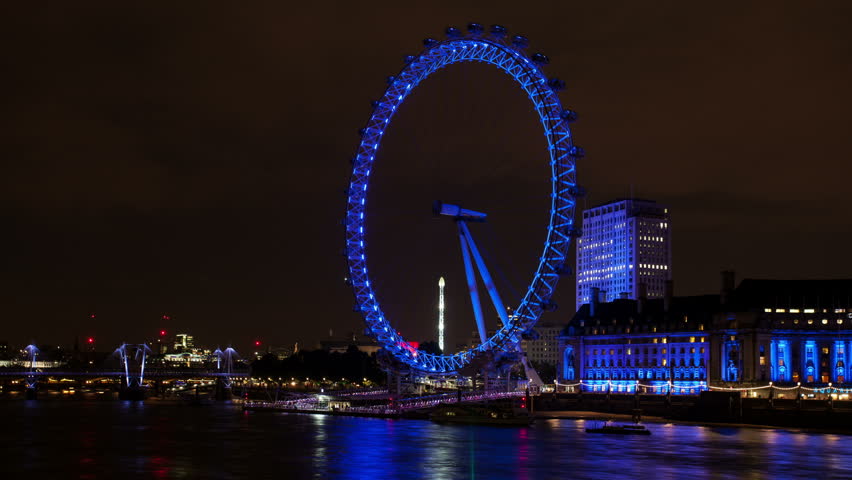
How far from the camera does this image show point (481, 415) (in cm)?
12631

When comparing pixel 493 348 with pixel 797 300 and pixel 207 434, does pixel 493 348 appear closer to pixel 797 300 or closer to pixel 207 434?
pixel 207 434

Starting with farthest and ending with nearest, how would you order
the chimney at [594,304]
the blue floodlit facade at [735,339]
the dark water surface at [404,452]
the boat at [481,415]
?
the chimney at [594,304], the blue floodlit facade at [735,339], the boat at [481,415], the dark water surface at [404,452]

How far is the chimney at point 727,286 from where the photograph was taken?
162m

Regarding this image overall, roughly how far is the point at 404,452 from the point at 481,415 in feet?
144

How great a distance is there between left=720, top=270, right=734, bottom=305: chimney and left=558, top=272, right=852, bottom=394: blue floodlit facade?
164 mm

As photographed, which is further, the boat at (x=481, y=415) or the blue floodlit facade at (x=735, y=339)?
the blue floodlit facade at (x=735, y=339)

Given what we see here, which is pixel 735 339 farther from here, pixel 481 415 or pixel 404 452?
pixel 404 452

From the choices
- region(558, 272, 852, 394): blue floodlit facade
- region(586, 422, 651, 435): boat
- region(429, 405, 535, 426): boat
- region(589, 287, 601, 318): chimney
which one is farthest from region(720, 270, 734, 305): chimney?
region(586, 422, 651, 435): boat

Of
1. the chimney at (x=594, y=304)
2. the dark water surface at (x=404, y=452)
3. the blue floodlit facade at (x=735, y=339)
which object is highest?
the chimney at (x=594, y=304)

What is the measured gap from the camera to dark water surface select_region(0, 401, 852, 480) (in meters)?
69.6

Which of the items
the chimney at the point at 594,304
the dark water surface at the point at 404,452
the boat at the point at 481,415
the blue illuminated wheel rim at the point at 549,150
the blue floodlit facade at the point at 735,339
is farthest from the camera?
the chimney at the point at 594,304

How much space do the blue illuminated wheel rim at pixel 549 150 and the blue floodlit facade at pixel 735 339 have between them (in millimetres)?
43633

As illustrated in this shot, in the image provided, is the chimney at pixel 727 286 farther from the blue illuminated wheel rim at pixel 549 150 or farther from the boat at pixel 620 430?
the boat at pixel 620 430

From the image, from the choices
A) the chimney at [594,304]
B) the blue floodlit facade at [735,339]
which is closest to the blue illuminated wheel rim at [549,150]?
the blue floodlit facade at [735,339]
